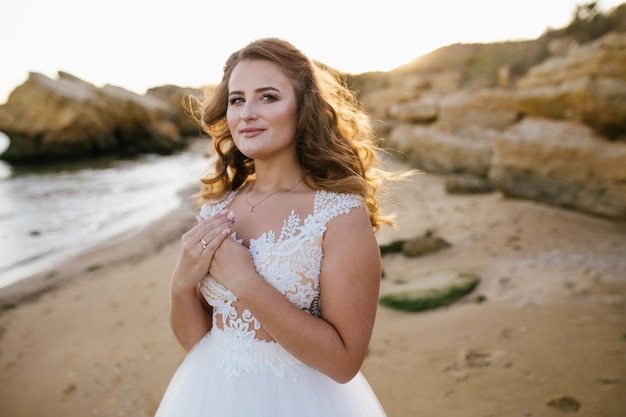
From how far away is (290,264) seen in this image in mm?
1701

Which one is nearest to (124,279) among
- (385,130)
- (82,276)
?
(82,276)

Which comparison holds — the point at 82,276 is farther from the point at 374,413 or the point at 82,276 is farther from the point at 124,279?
the point at 374,413

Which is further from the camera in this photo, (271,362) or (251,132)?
(251,132)

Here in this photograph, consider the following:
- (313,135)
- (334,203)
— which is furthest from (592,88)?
(334,203)

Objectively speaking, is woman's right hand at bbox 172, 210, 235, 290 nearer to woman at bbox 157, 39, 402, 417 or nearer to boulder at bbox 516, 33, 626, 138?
woman at bbox 157, 39, 402, 417

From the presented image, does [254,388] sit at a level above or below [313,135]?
below

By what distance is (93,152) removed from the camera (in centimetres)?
3036

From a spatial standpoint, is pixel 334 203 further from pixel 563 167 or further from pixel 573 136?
pixel 573 136

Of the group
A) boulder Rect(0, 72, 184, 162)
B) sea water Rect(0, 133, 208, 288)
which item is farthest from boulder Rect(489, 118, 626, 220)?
boulder Rect(0, 72, 184, 162)

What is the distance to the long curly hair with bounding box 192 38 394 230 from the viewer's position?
78.2 inches

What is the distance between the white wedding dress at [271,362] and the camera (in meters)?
1.69

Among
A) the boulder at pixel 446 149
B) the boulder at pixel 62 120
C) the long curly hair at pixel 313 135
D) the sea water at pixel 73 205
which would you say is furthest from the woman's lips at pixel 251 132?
the boulder at pixel 62 120

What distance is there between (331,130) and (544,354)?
2.62 meters

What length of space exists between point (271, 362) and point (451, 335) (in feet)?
8.58
